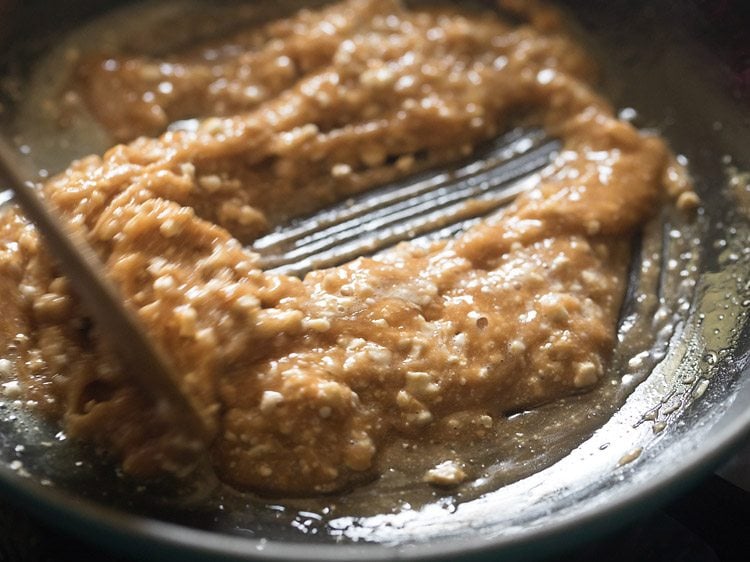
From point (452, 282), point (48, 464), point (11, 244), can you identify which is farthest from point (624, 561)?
point (11, 244)

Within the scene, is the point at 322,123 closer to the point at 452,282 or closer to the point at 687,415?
the point at 452,282

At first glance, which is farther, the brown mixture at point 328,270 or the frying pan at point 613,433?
the brown mixture at point 328,270

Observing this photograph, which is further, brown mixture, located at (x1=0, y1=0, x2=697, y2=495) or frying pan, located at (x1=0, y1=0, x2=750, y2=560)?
brown mixture, located at (x1=0, y1=0, x2=697, y2=495)

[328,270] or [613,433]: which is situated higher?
[328,270]

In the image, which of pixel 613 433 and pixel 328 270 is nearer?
pixel 613 433
